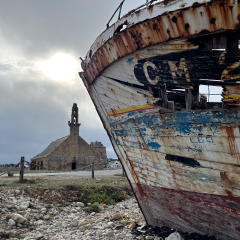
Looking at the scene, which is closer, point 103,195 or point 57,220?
point 57,220

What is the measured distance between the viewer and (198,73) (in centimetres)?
309

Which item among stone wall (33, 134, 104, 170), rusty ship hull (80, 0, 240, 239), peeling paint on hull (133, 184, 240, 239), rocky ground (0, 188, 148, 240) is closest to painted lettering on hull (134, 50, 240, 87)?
rusty ship hull (80, 0, 240, 239)

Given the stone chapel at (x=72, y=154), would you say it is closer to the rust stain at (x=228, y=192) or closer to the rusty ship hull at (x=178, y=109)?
the rusty ship hull at (x=178, y=109)

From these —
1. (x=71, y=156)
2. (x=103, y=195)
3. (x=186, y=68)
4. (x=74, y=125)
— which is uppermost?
(x=74, y=125)

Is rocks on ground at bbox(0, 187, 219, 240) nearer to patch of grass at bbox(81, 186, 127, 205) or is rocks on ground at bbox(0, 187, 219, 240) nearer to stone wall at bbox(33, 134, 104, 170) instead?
patch of grass at bbox(81, 186, 127, 205)

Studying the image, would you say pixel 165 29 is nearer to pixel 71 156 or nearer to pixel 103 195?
pixel 103 195

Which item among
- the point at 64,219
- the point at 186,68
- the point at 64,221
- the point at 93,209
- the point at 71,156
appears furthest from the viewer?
the point at 71,156

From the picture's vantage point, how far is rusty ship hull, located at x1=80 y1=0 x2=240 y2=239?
2.83 m

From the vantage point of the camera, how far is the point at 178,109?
362cm

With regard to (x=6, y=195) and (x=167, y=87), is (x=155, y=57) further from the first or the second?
(x=6, y=195)

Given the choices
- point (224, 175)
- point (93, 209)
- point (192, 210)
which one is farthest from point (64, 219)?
point (224, 175)

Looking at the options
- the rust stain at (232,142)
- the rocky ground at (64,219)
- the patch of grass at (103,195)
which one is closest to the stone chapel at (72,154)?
the patch of grass at (103,195)

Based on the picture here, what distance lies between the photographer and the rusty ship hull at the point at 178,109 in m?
2.83

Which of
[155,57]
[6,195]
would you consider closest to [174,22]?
[155,57]
